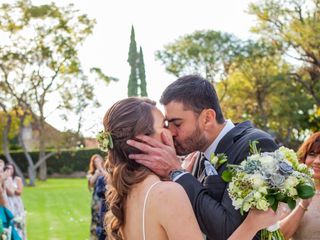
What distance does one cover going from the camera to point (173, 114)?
3650 millimetres

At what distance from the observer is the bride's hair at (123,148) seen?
10.5 feet

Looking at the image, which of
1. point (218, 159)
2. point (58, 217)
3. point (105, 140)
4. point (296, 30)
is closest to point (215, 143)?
point (218, 159)

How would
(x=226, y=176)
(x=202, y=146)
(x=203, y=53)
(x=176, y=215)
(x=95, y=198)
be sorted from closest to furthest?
(x=176, y=215)
(x=226, y=176)
(x=202, y=146)
(x=95, y=198)
(x=203, y=53)

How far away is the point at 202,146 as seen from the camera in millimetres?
3746

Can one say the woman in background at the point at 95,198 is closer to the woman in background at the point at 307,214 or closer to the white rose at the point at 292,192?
the woman in background at the point at 307,214

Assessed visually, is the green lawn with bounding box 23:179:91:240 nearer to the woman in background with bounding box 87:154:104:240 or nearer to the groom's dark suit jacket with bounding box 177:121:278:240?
the woman in background with bounding box 87:154:104:240

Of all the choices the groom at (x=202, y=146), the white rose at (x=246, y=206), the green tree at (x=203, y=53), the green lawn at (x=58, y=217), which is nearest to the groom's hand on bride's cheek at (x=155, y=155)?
the groom at (x=202, y=146)

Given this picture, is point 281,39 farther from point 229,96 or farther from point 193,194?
point 193,194

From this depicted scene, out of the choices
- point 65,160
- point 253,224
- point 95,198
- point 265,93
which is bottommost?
point 65,160

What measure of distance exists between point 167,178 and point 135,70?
41797mm

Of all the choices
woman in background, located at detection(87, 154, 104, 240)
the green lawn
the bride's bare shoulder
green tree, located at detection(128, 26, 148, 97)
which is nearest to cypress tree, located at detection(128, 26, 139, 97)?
green tree, located at detection(128, 26, 148, 97)

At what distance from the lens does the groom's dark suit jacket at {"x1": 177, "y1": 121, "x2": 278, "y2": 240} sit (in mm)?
3273

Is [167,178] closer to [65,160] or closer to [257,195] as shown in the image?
[257,195]

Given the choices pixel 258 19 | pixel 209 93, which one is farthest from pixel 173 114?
pixel 258 19
